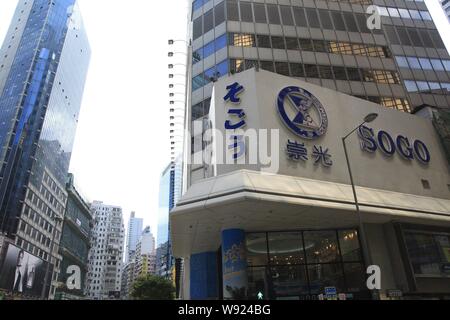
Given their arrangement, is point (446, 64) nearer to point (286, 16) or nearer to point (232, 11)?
point (286, 16)

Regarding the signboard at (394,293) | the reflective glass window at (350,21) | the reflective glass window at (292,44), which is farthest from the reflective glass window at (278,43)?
the signboard at (394,293)

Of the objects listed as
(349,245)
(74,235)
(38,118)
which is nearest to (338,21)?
(349,245)

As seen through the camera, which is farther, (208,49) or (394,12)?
(394,12)

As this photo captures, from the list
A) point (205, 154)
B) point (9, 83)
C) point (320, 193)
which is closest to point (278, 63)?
point (205, 154)

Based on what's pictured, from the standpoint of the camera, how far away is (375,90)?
36.2 m

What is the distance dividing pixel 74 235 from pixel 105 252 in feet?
165

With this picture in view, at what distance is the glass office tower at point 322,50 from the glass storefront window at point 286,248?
14097 millimetres

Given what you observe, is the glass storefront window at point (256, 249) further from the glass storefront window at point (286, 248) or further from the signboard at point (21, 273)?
the signboard at point (21, 273)

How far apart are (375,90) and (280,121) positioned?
21224 mm

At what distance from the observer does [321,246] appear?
1983 cm

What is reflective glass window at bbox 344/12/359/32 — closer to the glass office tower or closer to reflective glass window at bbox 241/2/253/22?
the glass office tower

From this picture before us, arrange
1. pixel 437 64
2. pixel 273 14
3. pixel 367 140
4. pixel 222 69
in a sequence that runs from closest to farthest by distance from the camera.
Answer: pixel 367 140
pixel 222 69
pixel 273 14
pixel 437 64

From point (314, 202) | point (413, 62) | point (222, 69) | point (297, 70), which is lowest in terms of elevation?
point (314, 202)

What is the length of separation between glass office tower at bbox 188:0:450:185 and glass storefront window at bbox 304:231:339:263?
14.9m
